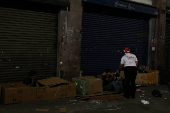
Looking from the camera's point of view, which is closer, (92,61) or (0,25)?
(0,25)

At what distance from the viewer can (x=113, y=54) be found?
10.1 metres

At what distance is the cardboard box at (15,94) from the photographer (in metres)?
5.51

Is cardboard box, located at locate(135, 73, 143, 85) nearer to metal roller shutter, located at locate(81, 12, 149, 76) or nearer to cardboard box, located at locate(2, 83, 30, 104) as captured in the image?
metal roller shutter, located at locate(81, 12, 149, 76)

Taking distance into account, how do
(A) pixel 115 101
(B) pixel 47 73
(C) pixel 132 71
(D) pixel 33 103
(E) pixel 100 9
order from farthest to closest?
(E) pixel 100 9
(B) pixel 47 73
(C) pixel 132 71
(A) pixel 115 101
(D) pixel 33 103

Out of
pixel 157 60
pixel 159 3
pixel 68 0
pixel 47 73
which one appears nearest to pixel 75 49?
pixel 47 73

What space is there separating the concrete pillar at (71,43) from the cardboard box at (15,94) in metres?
2.49

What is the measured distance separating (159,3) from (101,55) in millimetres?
4533

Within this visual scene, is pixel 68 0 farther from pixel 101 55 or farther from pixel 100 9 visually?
pixel 101 55

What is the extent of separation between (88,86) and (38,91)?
1750 mm

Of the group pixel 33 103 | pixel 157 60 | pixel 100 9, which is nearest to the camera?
pixel 33 103

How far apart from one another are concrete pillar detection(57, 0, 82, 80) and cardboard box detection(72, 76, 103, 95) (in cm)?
123

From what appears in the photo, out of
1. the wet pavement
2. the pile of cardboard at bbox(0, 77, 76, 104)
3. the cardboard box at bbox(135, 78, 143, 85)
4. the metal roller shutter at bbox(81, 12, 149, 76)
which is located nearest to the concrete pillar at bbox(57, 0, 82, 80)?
the metal roller shutter at bbox(81, 12, 149, 76)

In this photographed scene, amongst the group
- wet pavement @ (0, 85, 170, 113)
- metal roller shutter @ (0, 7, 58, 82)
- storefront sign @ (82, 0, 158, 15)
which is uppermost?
storefront sign @ (82, 0, 158, 15)

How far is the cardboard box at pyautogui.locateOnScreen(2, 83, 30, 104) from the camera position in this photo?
217 inches
